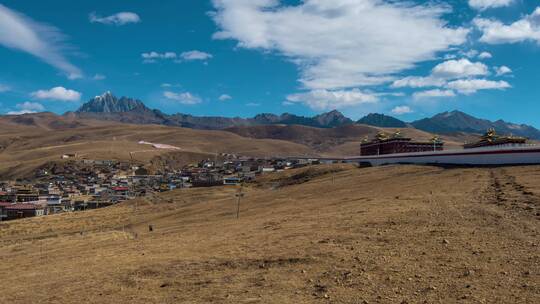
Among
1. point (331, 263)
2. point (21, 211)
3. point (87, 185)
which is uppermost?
point (331, 263)

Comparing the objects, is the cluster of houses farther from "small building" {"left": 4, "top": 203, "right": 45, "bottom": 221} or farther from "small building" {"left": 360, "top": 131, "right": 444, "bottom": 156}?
"small building" {"left": 360, "top": 131, "right": 444, "bottom": 156}

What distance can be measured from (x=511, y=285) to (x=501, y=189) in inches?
742

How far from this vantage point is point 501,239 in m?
15.3

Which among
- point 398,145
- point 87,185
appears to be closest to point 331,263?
point 398,145

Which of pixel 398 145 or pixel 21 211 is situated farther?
pixel 398 145

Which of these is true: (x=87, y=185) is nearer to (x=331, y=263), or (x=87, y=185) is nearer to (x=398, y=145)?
(x=398, y=145)

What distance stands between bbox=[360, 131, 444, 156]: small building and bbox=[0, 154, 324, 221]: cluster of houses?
1232 inches

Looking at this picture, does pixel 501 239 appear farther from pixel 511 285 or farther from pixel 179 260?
pixel 179 260

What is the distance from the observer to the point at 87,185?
12794cm

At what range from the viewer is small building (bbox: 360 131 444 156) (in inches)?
4075

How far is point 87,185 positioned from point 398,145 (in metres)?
84.5

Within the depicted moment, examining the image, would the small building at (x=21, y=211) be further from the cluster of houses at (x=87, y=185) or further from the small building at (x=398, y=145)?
the small building at (x=398, y=145)

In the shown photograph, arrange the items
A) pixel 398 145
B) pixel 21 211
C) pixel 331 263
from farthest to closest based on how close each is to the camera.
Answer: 1. pixel 398 145
2. pixel 21 211
3. pixel 331 263

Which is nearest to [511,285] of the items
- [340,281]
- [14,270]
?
[340,281]
